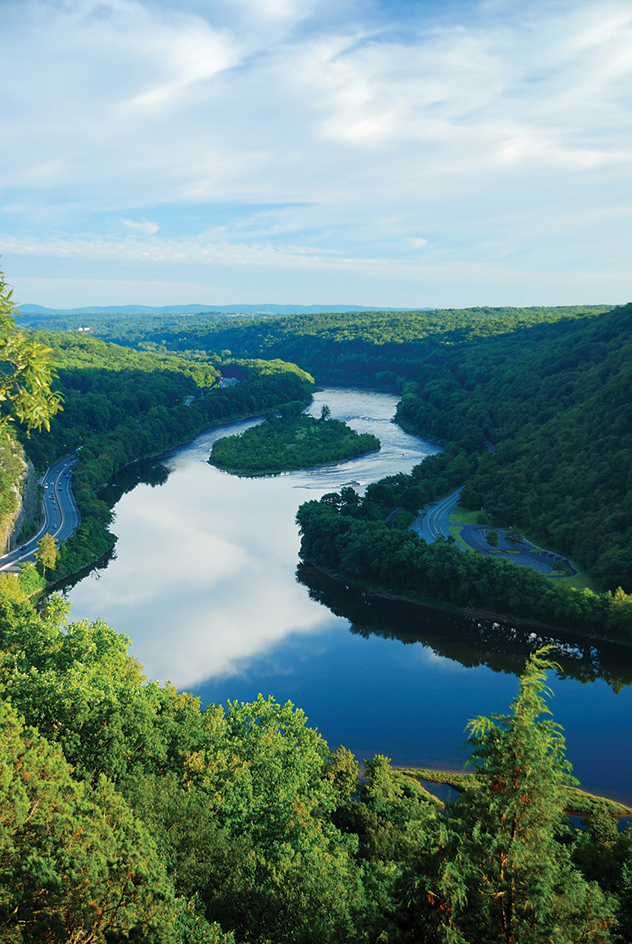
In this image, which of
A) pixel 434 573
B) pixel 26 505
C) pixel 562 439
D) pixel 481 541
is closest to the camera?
pixel 434 573

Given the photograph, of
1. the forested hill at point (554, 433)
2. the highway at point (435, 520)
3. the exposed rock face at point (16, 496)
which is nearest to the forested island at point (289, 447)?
the forested hill at point (554, 433)

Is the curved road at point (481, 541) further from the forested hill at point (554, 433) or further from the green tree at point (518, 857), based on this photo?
the green tree at point (518, 857)

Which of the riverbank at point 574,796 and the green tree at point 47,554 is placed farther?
the green tree at point 47,554

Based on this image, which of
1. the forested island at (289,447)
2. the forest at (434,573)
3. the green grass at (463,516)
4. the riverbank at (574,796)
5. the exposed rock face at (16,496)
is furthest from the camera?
the forested island at (289,447)

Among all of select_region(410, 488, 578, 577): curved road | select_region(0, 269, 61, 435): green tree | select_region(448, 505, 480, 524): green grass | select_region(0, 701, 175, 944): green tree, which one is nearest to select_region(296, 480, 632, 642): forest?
select_region(410, 488, 578, 577): curved road

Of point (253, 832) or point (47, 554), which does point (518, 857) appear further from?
point (47, 554)

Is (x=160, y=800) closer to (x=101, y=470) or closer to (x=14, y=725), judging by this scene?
(x=14, y=725)

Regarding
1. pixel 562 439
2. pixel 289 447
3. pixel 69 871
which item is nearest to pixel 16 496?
pixel 289 447
